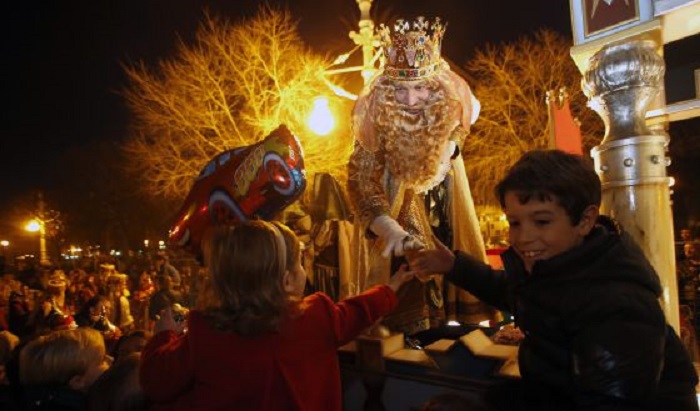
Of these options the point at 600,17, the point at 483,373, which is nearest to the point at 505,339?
the point at 483,373

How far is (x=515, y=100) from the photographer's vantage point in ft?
63.3

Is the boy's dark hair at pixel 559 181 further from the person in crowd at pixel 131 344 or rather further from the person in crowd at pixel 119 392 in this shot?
the person in crowd at pixel 131 344

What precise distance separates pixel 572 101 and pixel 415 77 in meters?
17.0

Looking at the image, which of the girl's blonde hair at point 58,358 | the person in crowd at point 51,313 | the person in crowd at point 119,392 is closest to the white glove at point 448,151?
the person in crowd at point 119,392

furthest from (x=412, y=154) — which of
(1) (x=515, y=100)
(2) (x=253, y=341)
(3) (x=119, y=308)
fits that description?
(1) (x=515, y=100)

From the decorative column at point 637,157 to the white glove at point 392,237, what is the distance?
0.85 meters

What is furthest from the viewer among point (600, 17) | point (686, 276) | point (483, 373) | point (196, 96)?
point (196, 96)

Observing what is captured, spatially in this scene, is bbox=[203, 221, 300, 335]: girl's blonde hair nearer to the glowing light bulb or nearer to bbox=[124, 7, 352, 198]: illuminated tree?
the glowing light bulb

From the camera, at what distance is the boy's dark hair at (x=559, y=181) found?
4.95ft

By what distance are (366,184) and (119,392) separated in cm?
160

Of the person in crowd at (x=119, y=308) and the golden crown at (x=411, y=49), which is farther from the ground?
the golden crown at (x=411, y=49)

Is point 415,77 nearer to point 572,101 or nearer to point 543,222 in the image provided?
point 543,222

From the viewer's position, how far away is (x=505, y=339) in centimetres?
222

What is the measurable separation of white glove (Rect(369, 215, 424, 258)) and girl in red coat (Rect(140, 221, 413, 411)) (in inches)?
12.8
